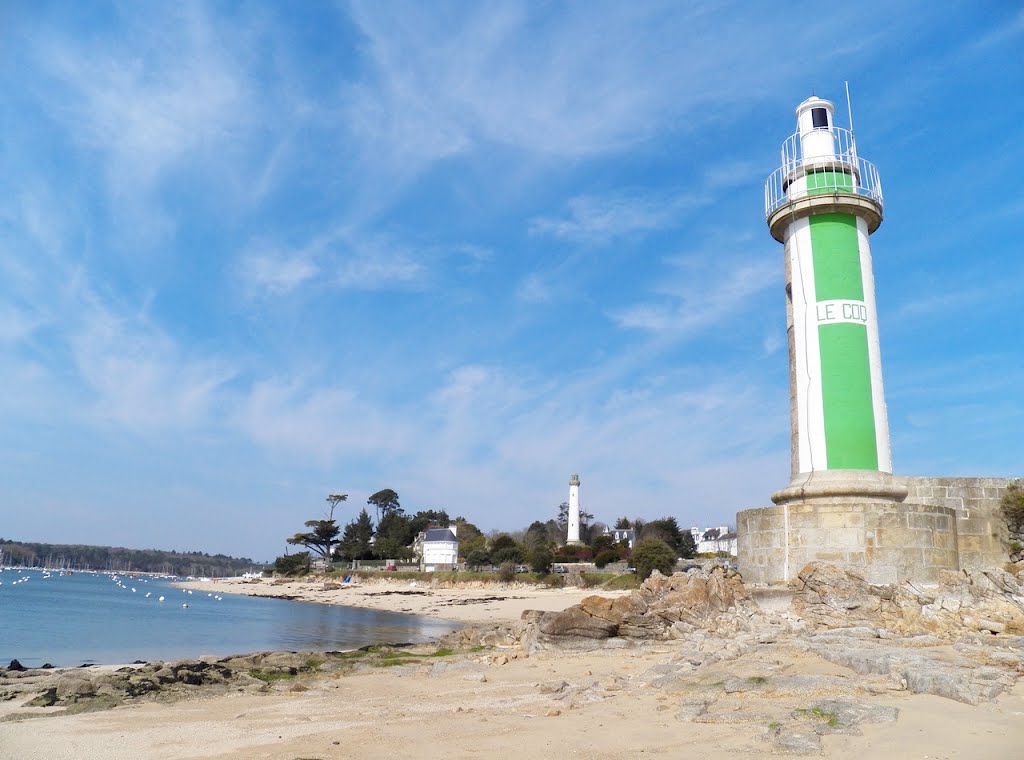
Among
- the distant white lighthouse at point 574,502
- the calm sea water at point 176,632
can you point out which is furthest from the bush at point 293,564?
the calm sea water at point 176,632

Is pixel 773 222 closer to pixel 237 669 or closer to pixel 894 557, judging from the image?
pixel 894 557

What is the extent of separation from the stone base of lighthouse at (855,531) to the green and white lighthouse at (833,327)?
7 centimetres

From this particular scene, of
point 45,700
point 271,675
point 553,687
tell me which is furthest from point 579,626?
point 45,700

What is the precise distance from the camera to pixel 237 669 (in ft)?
43.8

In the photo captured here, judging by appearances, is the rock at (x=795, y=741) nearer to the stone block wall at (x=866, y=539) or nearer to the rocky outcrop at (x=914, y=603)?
the rocky outcrop at (x=914, y=603)

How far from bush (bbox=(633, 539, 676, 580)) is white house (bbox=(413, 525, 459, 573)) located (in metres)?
26.1

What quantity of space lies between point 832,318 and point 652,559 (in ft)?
102

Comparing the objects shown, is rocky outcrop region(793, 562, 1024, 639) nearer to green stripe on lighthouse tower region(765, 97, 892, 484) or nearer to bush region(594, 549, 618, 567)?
green stripe on lighthouse tower region(765, 97, 892, 484)

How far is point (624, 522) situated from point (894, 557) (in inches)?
2738

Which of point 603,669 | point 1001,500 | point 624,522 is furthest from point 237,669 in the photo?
point 624,522

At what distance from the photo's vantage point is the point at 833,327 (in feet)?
41.7

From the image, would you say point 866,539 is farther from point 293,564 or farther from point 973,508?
point 293,564

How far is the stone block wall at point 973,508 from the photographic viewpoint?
40.1 ft

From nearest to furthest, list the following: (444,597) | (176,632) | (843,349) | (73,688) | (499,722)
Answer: (499,722) → (73,688) → (843,349) → (176,632) → (444,597)
